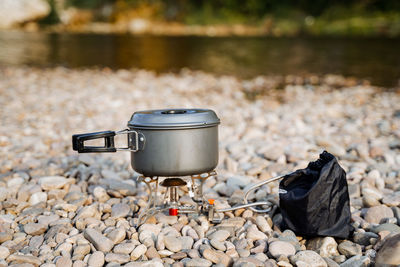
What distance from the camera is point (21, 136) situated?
3707 mm

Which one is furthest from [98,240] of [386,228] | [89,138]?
[386,228]

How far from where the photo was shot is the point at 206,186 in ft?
8.47

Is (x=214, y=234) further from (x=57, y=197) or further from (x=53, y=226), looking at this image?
(x=57, y=197)

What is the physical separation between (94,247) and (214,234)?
537 mm

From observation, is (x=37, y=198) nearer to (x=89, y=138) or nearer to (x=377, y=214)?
(x=89, y=138)

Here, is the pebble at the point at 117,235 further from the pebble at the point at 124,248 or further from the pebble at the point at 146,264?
the pebble at the point at 146,264

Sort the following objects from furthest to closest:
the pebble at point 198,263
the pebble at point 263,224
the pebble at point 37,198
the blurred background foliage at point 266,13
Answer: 1. the blurred background foliage at point 266,13
2. the pebble at point 37,198
3. the pebble at point 263,224
4. the pebble at point 198,263

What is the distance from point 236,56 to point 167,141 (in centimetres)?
1089

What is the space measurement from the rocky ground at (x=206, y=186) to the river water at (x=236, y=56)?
13.9 ft

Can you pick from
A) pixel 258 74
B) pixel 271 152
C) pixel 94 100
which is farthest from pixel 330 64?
pixel 271 152

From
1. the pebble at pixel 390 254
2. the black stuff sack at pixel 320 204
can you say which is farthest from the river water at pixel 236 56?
the pebble at pixel 390 254

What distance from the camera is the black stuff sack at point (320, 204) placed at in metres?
1.82

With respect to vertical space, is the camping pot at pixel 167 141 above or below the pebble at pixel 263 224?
above

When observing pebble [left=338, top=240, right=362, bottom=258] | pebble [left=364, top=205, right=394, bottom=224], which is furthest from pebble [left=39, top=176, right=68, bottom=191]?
pebble [left=364, top=205, right=394, bottom=224]
